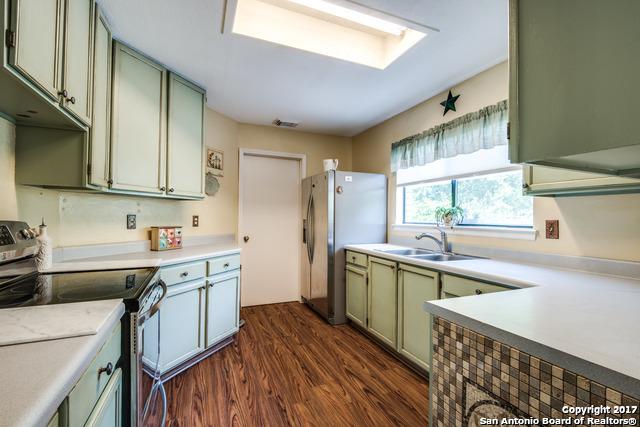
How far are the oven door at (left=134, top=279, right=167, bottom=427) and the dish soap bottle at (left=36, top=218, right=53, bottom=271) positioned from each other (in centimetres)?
56

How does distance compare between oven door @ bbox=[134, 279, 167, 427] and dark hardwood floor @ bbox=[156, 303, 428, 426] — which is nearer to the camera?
oven door @ bbox=[134, 279, 167, 427]

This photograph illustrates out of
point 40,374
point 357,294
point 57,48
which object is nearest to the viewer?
point 40,374

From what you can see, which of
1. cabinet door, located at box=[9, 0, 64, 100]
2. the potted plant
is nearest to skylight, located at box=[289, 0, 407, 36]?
cabinet door, located at box=[9, 0, 64, 100]

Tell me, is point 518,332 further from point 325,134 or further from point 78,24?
point 325,134

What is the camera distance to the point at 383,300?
2449 millimetres

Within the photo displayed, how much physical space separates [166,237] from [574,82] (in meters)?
2.62

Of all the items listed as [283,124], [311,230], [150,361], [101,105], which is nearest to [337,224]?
[311,230]

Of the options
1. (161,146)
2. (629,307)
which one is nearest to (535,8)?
(629,307)

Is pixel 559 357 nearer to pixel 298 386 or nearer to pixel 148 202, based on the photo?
pixel 298 386

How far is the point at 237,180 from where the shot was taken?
343cm

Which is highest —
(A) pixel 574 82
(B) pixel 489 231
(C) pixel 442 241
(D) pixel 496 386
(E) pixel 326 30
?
(E) pixel 326 30

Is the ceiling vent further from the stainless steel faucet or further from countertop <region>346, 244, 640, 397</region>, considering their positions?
countertop <region>346, 244, 640, 397</region>

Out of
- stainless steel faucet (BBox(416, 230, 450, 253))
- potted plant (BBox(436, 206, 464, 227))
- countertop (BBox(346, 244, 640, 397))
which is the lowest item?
countertop (BBox(346, 244, 640, 397))

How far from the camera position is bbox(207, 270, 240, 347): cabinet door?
2.25 m
